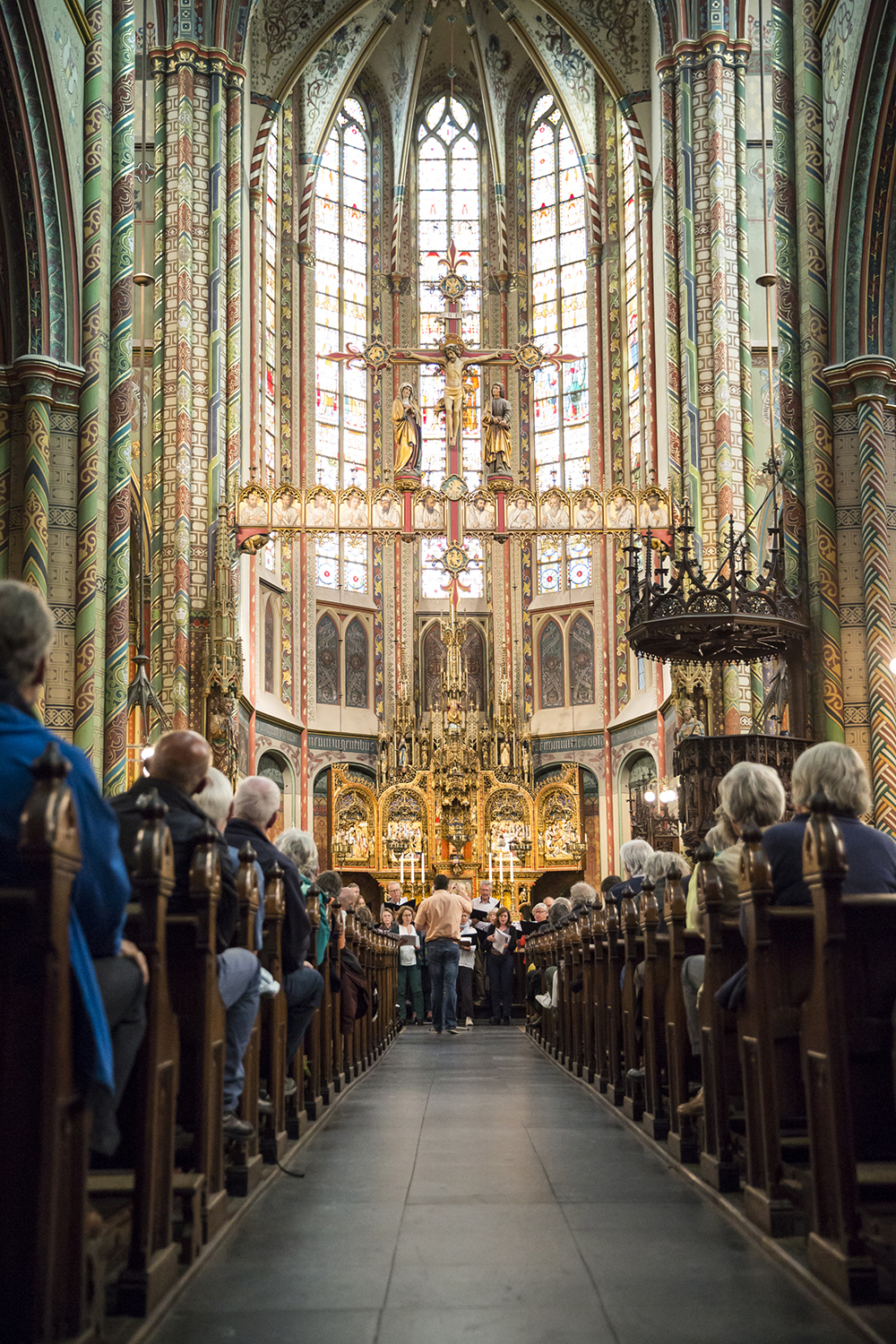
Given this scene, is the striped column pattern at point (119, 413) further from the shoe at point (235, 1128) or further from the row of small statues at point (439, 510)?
the shoe at point (235, 1128)

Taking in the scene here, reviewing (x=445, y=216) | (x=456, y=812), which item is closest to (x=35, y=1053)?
(x=456, y=812)

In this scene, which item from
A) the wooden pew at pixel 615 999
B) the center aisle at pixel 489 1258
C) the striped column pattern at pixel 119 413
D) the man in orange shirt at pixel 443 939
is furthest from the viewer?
the man in orange shirt at pixel 443 939

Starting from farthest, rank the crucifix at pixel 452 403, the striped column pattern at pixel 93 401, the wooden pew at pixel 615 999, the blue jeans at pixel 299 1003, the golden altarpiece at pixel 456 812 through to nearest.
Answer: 1. the golden altarpiece at pixel 456 812
2. the crucifix at pixel 452 403
3. the striped column pattern at pixel 93 401
4. the wooden pew at pixel 615 999
5. the blue jeans at pixel 299 1003

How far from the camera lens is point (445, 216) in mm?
27453

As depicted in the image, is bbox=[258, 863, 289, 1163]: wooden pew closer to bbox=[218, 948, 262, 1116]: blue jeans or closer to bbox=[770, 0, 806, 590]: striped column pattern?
bbox=[218, 948, 262, 1116]: blue jeans

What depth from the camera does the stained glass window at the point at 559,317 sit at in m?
25.5

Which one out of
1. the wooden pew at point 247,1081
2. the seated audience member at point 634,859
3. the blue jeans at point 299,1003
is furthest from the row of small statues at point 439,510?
the wooden pew at point 247,1081

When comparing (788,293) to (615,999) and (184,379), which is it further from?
(615,999)

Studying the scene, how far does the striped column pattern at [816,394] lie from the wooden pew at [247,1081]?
791cm

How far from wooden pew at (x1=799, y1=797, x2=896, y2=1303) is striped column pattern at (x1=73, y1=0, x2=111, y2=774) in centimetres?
855

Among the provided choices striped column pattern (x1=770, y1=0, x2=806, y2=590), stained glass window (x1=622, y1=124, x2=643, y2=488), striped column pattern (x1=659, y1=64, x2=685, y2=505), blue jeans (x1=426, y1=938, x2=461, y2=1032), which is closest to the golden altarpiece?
stained glass window (x1=622, y1=124, x2=643, y2=488)

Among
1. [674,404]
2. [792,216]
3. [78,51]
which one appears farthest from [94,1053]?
[674,404]

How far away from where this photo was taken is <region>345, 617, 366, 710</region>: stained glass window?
24938 mm

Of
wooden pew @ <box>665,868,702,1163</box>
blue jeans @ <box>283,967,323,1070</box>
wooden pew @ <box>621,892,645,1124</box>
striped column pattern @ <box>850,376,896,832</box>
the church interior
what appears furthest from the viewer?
striped column pattern @ <box>850,376,896,832</box>
